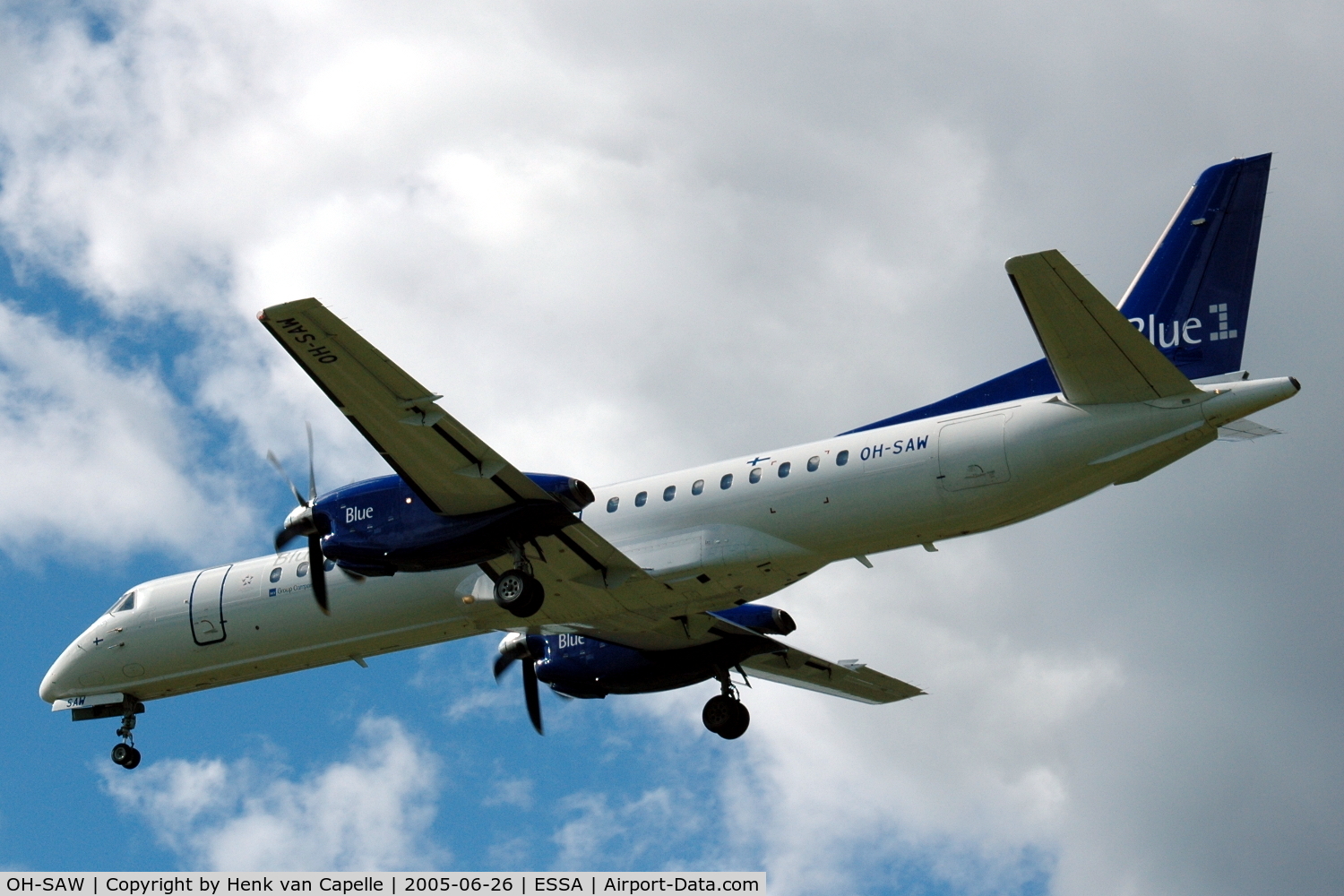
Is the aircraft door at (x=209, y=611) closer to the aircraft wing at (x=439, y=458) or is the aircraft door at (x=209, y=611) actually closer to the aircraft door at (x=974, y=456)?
the aircraft wing at (x=439, y=458)

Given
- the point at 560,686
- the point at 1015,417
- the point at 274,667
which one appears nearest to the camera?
the point at 1015,417

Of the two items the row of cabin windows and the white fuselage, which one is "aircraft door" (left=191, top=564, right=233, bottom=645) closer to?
the white fuselage

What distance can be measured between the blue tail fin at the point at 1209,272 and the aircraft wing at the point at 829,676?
10149 millimetres

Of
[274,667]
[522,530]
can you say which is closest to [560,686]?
[274,667]

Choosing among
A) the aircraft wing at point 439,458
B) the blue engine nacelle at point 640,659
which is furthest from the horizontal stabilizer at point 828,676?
the aircraft wing at point 439,458

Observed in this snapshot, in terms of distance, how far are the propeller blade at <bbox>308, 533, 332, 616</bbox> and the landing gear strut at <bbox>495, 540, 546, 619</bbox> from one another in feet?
10.7

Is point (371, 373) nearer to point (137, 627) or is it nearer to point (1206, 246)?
point (137, 627)

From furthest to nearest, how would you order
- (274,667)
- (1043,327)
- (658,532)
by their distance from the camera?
(274,667) → (658,532) → (1043,327)

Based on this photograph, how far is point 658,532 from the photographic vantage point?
22.7m

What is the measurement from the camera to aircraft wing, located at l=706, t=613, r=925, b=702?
29.2 metres

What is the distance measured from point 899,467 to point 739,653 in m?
7.02

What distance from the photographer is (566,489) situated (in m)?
21.3

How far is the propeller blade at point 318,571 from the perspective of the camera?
23406 mm

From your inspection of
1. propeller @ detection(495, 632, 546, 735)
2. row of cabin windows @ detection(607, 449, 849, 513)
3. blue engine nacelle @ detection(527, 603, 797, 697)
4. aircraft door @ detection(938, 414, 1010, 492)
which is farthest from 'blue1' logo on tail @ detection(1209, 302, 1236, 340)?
propeller @ detection(495, 632, 546, 735)
